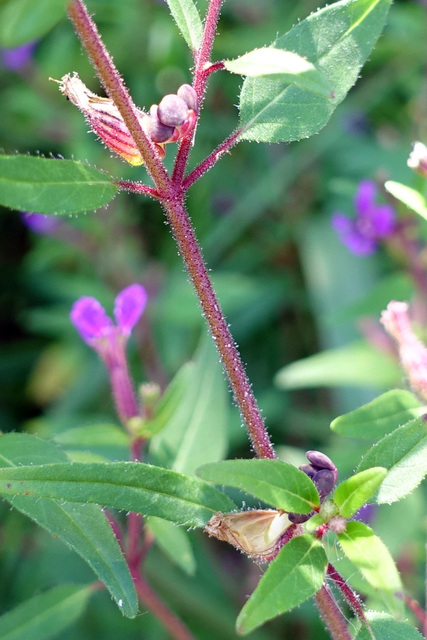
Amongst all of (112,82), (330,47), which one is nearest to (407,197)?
(330,47)

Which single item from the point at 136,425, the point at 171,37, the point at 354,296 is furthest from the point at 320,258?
the point at 136,425

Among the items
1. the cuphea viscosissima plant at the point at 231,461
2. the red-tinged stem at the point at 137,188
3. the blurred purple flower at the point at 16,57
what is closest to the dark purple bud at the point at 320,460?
the cuphea viscosissima plant at the point at 231,461

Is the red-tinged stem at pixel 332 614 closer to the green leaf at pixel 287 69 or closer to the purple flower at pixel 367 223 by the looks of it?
the green leaf at pixel 287 69

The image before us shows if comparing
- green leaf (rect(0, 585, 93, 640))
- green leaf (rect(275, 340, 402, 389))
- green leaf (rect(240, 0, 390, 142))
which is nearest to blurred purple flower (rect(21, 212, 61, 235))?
green leaf (rect(275, 340, 402, 389))

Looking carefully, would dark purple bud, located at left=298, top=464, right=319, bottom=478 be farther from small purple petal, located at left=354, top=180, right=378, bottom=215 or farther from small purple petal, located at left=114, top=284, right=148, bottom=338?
small purple petal, located at left=354, top=180, right=378, bottom=215

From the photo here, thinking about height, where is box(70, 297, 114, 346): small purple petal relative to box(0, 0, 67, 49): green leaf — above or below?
below
